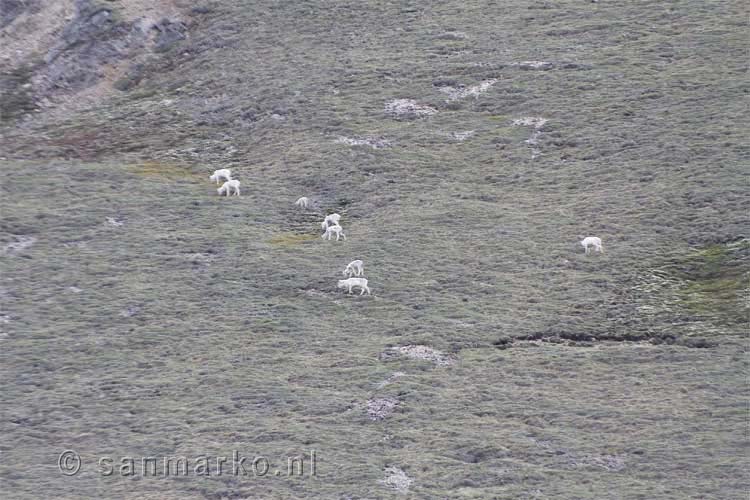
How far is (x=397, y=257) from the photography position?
3178 centimetres

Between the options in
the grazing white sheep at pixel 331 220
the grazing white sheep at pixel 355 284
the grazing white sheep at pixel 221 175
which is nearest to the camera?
the grazing white sheep at pixel 355 284

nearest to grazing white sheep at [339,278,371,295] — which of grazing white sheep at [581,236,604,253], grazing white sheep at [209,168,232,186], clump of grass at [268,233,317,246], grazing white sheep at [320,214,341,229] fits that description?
clump of grass at [268,233,317,246]

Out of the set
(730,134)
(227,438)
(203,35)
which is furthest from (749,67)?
(227,438)

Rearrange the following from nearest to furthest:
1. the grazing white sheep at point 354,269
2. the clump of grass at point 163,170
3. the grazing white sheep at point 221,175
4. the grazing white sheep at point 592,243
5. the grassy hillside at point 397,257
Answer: the grassy hillside at point 397,257 < the grazing white sheep at point 354,269 < the grazing white sheep at point 592,243 < the grazing white sheep at point 221,175 < the clump of grass at point 163,170

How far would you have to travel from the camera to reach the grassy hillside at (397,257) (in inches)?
922

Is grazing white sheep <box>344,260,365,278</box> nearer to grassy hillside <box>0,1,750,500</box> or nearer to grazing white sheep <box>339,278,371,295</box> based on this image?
grassy hillside <box>0,1,750,500</box>

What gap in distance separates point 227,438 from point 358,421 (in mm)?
3040

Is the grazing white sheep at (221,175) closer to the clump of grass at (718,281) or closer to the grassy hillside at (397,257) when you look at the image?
the grassy hillside at (397,257)

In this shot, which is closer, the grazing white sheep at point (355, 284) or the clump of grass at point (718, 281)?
the clump of grass at point (718, 281)

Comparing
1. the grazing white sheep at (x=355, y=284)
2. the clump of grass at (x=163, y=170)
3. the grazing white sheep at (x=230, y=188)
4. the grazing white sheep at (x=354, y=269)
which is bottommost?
the grazing white sheep at (x=355, y=284)

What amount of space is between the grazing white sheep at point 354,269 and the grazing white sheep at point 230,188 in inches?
274

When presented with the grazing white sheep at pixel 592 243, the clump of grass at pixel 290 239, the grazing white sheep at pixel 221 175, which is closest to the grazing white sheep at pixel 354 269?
the clump of grass at pixel 290 239

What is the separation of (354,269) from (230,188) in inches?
292

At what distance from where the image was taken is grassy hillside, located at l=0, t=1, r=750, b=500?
76.8 feet
